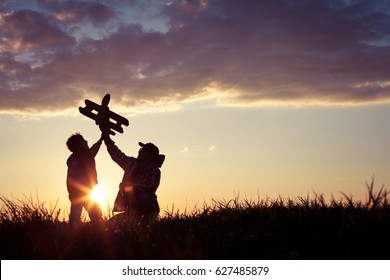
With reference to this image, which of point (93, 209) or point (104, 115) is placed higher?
point (104, 115)

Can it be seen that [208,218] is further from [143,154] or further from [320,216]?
[143,154]

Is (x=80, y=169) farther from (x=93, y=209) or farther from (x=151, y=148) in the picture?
(x=151, y=148)

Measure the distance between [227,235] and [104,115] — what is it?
6.06m

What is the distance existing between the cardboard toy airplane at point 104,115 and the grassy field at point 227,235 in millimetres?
3243

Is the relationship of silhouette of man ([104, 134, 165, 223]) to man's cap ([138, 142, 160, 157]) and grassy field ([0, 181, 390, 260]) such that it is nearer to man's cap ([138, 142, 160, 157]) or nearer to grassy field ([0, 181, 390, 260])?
man's cap ([138, 142, 160, 157])

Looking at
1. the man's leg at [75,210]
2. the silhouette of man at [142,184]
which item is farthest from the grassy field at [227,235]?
the silhouette of man at [142,184]

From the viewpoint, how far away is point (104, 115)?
11.6m

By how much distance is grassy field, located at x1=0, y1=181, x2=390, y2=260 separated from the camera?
5473 millimetres

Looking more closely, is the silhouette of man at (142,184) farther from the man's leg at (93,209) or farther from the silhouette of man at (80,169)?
the silhouette of man at (80,169)

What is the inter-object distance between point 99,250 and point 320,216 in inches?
124

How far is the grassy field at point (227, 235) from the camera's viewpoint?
547cm

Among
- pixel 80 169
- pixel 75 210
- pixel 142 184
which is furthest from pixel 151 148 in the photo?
pixel 75 210

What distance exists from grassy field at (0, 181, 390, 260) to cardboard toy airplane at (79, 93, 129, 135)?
10.6 ft

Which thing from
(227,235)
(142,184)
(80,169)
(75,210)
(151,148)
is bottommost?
(227,235)
